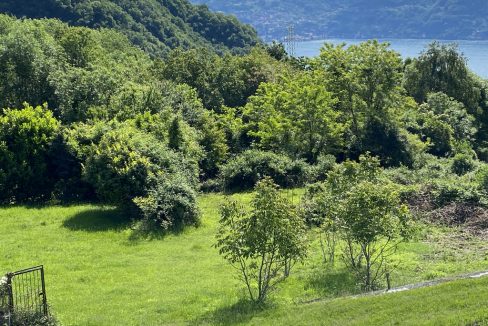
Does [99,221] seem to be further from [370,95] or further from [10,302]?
[370,95]

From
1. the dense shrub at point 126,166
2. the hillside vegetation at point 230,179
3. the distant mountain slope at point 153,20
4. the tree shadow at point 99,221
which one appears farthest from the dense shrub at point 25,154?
the distant mountain slope at point 153,20

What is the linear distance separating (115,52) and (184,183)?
34684 mm

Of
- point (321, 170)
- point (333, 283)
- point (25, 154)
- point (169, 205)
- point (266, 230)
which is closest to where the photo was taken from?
point (266, 230)

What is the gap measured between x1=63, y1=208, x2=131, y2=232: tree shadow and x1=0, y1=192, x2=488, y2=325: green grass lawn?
0.05 meters

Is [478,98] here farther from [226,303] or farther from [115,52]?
[226,303]

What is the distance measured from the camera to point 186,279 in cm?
2330

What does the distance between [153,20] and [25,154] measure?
244 feet

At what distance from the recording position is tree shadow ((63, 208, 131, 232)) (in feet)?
104

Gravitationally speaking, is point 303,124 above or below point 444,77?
below

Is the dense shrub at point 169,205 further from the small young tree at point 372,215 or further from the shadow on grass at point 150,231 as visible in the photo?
the small young tree at point 372,215

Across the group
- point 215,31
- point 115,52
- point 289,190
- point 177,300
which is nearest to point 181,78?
point 115,52

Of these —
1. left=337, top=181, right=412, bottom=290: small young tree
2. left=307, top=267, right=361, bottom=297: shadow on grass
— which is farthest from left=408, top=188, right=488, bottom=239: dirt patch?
left=337, top=181, right=412, bottom=290: small young tree

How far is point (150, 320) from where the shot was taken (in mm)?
18797

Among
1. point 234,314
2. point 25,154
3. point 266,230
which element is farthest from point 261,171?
point 234,314
